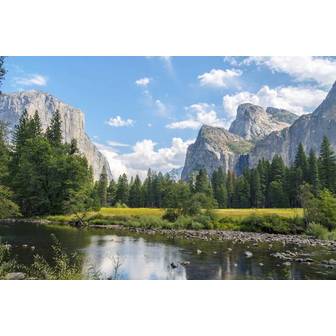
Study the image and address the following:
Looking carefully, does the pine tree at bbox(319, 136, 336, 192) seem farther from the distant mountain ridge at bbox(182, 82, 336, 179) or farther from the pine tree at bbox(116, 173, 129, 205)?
the pine tree at bbox(116, 173, 129, 205)

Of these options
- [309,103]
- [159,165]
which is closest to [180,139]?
[159,165]

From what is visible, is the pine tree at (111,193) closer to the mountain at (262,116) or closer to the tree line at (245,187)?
the tree line at (245,187)

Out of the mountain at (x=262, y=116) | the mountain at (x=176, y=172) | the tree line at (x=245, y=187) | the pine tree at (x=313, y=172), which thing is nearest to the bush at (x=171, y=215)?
the tree line at (x=245, y=187)

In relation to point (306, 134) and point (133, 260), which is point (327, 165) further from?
point (133, 260)

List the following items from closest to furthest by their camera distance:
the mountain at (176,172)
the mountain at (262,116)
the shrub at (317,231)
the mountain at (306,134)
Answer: the mountain at (262,116) → the mountain at (176,172) → the mountain at (306,134) → the shrub at (317,231)

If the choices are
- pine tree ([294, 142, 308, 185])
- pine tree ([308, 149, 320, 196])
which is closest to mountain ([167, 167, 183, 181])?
pine tree ([308, 149, 320, 196])
